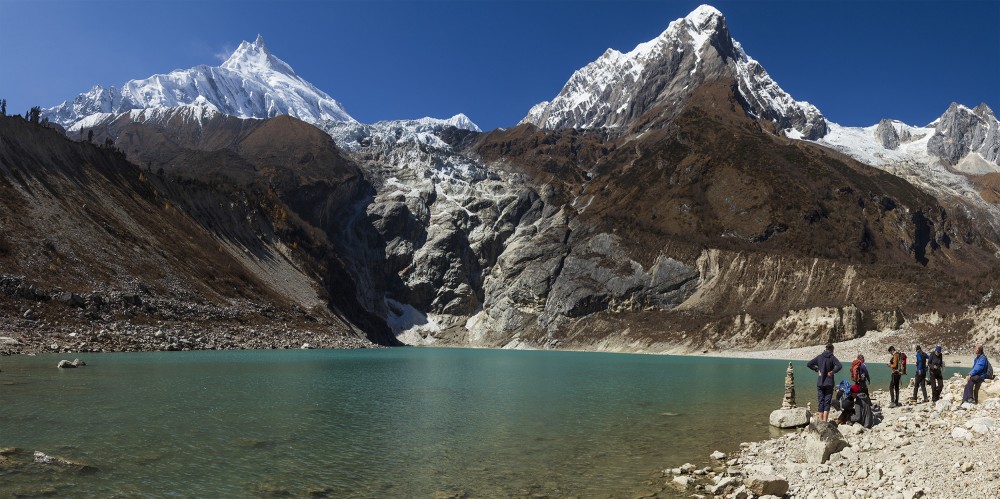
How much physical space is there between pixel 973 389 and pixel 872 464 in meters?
10.9

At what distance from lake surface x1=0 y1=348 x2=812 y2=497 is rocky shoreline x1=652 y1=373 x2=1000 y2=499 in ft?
4.79

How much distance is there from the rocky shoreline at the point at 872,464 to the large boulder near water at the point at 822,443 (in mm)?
25

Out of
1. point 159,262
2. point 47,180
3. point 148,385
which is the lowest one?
point 148,385

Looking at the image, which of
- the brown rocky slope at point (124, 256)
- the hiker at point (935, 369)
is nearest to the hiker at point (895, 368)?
the hiker at point (935, 369)

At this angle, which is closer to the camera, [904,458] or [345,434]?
[904,458]

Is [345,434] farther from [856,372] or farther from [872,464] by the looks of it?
[856,372]

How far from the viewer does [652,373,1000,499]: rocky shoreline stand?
11961 millimetres

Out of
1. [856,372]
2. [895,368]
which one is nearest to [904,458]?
[856,372]

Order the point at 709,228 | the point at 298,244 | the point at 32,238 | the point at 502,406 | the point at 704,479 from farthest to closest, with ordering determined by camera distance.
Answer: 1. the point at 709,228
2. the point at 298,244
3. the point at 32,238
4. the point at 502,406
5. the point at 704,479

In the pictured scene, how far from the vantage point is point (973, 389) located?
21734 millimetres

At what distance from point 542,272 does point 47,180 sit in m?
122

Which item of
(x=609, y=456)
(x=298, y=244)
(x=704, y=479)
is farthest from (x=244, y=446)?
(x=298, y=244)

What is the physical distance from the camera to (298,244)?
147250mm

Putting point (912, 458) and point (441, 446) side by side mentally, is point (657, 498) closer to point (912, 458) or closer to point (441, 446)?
point (912, 458)
